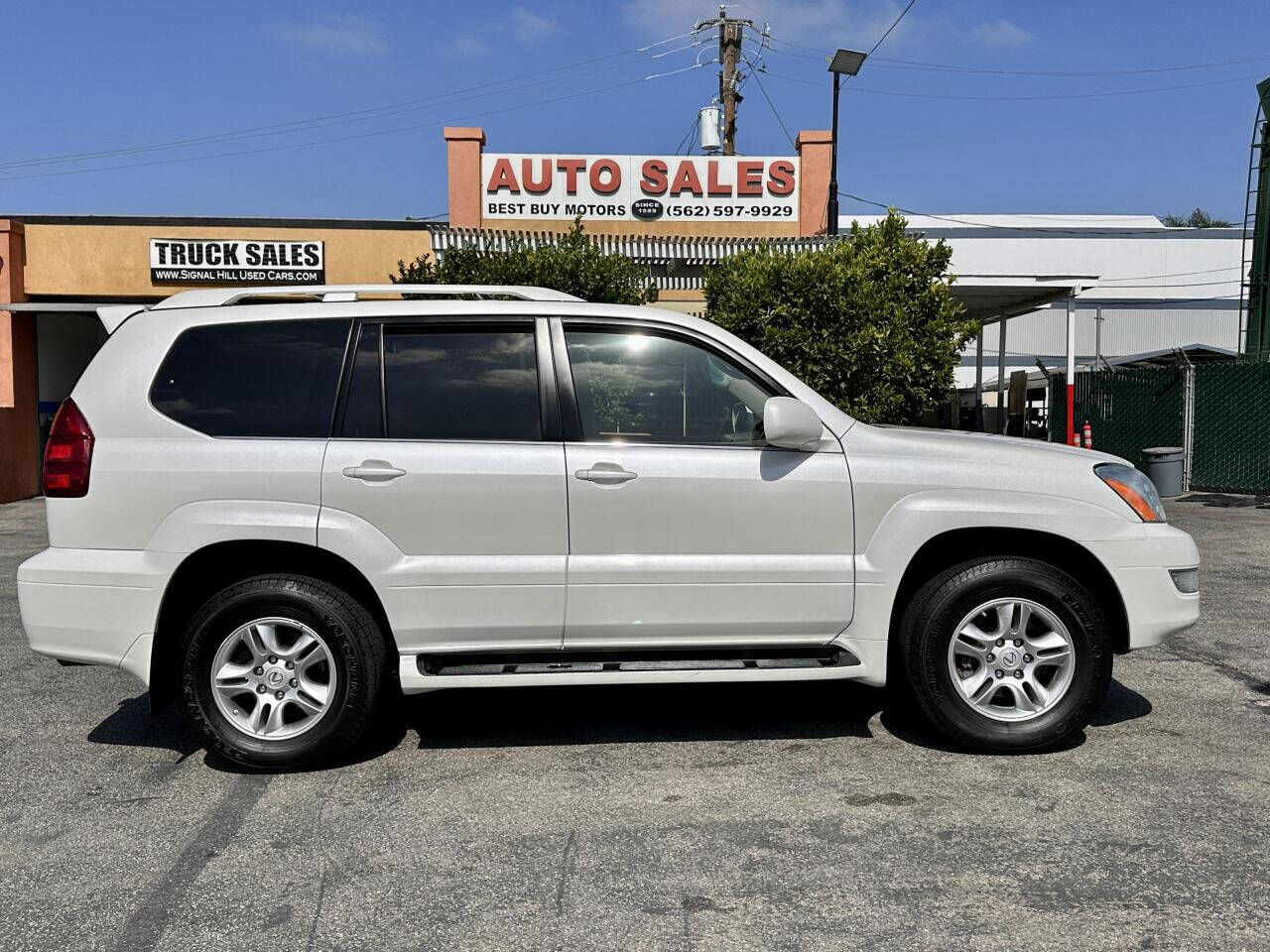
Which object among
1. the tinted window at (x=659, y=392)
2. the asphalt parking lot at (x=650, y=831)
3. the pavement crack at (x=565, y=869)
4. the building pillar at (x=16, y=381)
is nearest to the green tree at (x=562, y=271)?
the tinted window at (x=659, y=392)

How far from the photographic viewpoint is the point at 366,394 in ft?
14.1

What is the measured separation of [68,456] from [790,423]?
2.89 meters

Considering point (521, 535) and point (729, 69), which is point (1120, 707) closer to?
point (521, 535)

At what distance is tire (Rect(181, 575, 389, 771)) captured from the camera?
4129mm

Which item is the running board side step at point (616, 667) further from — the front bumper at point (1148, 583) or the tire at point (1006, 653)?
the front bumper at point (1148, 583)

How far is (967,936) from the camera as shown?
2.87 metres

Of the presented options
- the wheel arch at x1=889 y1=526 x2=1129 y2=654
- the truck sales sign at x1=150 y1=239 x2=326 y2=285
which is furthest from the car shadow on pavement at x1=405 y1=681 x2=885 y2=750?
the truck sales sign at x1=150 y1=239 x2=326 y2=285

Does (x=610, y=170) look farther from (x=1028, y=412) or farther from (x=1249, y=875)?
(x=1249, y=875)

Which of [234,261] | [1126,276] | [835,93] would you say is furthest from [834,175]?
[1126,276]

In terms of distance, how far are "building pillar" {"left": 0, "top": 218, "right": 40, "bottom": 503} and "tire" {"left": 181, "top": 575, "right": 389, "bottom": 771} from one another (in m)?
15.6

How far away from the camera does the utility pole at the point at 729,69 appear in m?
29.0

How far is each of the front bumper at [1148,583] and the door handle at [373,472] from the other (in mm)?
2905

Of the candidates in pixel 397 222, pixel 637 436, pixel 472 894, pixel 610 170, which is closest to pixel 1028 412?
pixel 610 170

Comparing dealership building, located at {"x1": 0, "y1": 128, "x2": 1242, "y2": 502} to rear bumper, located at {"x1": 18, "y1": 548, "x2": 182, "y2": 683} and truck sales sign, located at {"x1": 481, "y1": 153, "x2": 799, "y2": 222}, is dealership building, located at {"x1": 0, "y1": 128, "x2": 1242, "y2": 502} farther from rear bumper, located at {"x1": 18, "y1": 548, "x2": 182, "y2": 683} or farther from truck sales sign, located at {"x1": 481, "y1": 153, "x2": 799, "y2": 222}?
rear bumper, located at {"x1": 18, "y1": 548, "x2": 182, "y2": 683}
